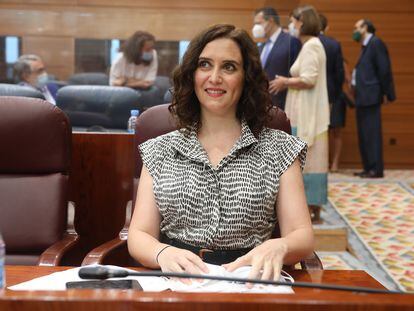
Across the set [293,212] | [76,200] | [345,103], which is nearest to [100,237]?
[76,200]

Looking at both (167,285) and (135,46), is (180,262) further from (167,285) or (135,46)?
(135,46)

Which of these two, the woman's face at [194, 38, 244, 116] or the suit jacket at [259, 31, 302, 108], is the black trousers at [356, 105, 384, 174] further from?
the woman's face at [194, 38, 244, 116]

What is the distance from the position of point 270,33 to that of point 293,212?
88.3 inches

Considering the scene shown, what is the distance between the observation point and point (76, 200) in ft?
9.04

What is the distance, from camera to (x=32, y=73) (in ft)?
13.0

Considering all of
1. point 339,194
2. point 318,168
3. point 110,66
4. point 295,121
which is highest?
point 110,66

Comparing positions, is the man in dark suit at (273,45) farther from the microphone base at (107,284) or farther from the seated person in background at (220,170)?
the microphone base at (107,284)

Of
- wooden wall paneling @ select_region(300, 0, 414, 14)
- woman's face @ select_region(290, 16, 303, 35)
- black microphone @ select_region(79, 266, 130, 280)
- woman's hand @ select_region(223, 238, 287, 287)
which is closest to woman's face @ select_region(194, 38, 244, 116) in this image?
woman's hand @ select_region(223, 238, 287, 287)

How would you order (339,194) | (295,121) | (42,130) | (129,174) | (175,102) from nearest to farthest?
(175,102) < (42,130) < (129,174) < (295,121) < (339,194)

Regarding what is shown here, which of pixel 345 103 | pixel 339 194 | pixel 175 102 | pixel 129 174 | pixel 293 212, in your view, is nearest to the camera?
pixel 293 212

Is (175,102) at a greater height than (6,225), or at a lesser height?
greater

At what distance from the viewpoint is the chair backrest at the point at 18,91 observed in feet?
11.7

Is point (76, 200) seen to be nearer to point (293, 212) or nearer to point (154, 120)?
point (154, 120)

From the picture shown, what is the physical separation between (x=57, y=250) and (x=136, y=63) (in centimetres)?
194
